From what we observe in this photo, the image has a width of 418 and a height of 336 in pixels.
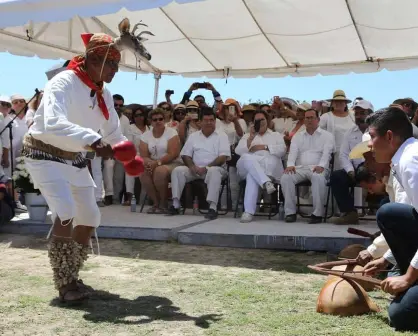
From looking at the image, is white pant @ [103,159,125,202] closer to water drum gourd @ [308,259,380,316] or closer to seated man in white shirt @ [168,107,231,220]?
seated man in white shirt @ [168,107,231,220]

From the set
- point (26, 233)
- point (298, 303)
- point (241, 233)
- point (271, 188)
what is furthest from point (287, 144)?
point (298, 303)

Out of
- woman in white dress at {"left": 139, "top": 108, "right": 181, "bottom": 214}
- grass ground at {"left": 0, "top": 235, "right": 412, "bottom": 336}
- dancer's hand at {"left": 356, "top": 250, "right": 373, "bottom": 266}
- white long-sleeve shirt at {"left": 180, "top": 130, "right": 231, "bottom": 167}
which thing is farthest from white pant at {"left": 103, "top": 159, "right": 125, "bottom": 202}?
dancer's hand at {"left": 356, "top": 250, "right": 373, "bottom": 266}

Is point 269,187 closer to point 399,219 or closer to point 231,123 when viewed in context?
point 231,123

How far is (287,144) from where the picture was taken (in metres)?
8.29

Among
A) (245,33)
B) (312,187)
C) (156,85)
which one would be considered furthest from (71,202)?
(156,85)

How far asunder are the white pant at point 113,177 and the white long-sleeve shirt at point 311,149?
2.92m

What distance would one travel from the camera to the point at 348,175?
6785mm

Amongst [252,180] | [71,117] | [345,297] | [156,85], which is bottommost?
[345,297]

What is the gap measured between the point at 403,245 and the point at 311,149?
424 centimetres

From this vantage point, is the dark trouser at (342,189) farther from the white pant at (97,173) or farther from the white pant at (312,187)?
the white pant at (97,173)

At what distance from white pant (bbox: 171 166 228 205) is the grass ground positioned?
1627mm

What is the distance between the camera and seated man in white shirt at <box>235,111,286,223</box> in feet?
23.5

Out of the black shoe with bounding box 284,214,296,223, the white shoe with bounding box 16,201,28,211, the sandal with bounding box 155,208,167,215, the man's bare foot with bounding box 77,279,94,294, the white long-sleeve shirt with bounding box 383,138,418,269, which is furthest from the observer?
the white shoe with bounding box 16,201,28,211

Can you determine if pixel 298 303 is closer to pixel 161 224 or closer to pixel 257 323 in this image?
pixel 257 323
